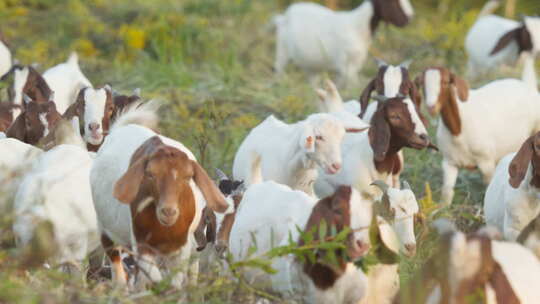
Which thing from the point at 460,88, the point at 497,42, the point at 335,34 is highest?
the point at 460,88

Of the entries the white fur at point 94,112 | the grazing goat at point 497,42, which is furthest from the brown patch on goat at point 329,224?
the grazing goat at point 497,42

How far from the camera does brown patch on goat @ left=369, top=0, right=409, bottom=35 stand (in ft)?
44.4

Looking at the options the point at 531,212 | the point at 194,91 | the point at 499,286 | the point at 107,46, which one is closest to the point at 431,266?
the point at 499,286

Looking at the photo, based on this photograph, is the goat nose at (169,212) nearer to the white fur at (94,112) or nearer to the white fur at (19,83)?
the white fur at (94,112)

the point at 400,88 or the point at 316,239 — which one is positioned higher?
the point at 316,239

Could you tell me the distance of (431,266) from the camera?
496 cm

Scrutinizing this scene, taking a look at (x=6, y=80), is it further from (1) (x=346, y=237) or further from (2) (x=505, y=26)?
(2) (x=505, y=26)

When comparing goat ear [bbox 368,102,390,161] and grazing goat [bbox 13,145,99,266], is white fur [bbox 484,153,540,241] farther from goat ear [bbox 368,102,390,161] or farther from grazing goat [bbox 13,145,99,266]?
grazing goat [bbox 13,145,99,266]

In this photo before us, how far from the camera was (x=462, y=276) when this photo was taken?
4867mm

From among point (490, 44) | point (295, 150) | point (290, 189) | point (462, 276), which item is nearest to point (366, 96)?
point (295, 150)

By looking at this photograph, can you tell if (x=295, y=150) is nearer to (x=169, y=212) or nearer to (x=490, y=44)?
(x=169, y=212)

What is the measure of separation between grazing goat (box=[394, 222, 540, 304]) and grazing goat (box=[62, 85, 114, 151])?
3588 millimetres

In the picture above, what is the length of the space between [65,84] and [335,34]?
4.45m

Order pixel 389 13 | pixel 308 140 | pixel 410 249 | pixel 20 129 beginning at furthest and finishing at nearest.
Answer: pixel 389 13 < pixel 20 129 < pixel 308 140 < pixel 410 249
